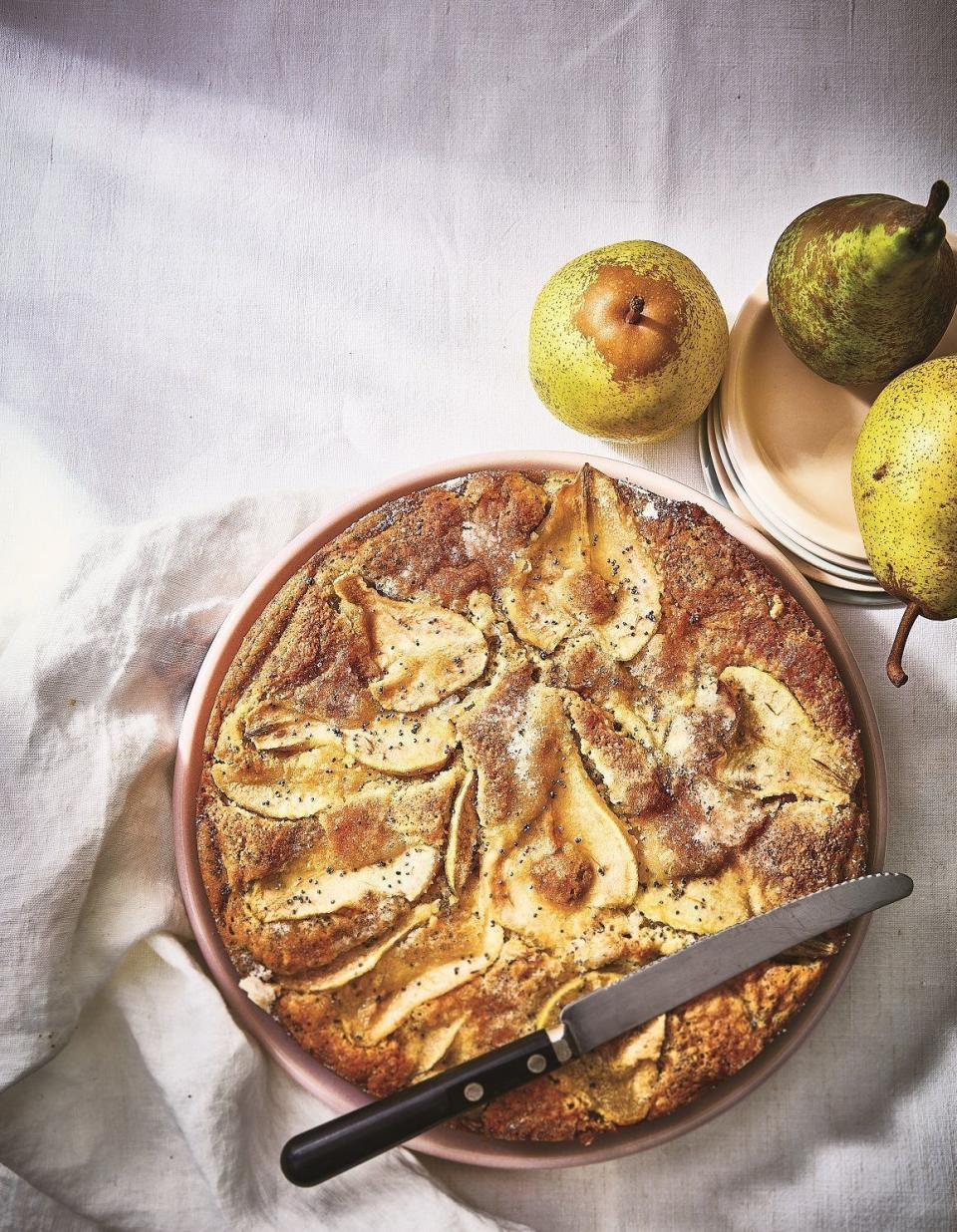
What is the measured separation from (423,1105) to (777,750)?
731mm

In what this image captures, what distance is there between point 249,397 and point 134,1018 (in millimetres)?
1142

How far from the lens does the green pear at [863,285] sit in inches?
60.2

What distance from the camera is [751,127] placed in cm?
202

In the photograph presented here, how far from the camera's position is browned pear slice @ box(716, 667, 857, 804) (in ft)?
5.01

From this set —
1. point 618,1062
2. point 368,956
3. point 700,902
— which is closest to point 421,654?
point 368,956

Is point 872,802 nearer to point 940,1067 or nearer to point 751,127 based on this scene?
point 940,1067

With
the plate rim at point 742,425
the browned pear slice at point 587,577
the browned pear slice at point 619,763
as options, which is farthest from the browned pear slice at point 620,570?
the plate rim at point 742,425

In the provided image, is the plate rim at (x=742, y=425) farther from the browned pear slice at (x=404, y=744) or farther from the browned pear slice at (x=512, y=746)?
the browned pear slice at (x=404, y=744)

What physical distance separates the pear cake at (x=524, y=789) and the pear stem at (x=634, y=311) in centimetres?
25

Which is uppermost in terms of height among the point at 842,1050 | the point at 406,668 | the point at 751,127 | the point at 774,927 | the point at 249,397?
the point at 751,127

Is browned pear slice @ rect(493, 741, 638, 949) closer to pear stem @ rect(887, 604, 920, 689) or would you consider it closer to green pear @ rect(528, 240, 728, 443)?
pear stem @ rect(887, 604, 920, 689)

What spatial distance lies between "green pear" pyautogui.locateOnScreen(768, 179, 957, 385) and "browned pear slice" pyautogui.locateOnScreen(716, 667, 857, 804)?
0.59 metres

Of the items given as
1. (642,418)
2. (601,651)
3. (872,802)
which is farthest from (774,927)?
(642,418)

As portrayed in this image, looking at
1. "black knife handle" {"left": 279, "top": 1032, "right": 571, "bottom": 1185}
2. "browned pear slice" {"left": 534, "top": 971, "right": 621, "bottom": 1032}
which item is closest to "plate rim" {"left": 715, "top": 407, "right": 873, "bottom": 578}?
"browned pear slice" {"left": 534, "top": 971, "right": 621, "bottom": 1032}
